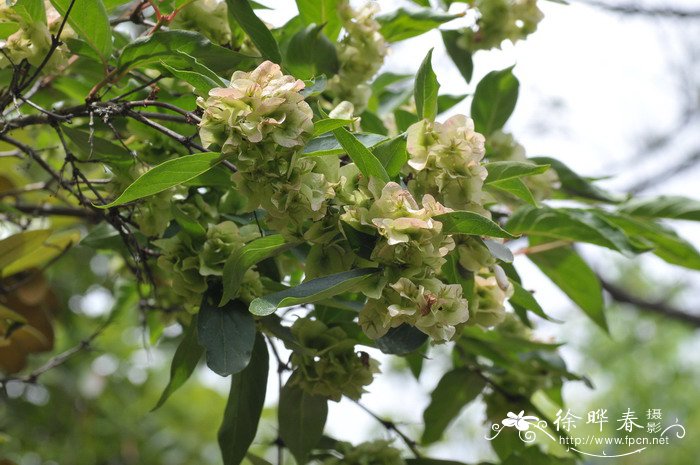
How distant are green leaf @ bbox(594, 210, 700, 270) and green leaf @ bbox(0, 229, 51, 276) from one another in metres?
0.89

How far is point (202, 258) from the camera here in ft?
3.04

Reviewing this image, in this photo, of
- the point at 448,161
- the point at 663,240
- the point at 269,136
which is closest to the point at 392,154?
the point at 448,161

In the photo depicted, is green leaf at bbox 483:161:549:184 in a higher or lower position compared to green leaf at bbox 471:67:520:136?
higher

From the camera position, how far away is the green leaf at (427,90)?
92 cm

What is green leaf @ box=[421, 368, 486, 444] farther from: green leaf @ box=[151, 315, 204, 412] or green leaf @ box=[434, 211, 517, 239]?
green leaf @ box=[434, 211, 517, 239]

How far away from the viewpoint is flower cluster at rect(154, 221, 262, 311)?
93 cm

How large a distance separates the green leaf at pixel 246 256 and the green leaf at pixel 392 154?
138 millimetres

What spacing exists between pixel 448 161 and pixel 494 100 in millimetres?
406

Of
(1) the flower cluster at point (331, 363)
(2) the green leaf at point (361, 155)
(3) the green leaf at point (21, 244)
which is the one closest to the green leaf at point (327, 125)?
(2) the green leaf at point (361, 155)

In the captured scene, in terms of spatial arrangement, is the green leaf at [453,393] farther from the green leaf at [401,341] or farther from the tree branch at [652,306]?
the tree branch at [652,306]

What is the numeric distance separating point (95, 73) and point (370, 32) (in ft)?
1.31

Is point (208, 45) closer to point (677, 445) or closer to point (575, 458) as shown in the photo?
point (575, 458)

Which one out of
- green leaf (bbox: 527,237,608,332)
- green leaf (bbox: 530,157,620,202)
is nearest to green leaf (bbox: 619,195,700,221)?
green leaf (bbox: 530,157,620,202)

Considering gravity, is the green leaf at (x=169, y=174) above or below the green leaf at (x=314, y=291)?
above
